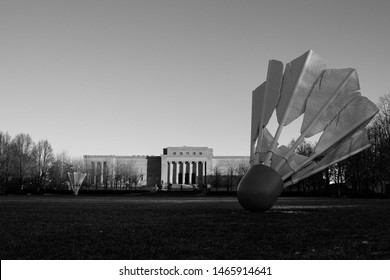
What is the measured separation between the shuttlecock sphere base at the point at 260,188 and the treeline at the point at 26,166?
45083mm

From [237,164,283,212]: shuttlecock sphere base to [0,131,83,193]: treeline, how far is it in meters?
45.1

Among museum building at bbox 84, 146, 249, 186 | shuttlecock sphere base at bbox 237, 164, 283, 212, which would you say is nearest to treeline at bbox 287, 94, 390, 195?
shuttlecock sphere base at bbox 237, 164, 283, 212

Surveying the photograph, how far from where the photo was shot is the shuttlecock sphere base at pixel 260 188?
11.8 metres

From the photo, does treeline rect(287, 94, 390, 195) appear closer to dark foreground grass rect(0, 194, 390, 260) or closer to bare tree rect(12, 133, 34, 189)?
dark foreground grass rect(0, 194, 390, 260)

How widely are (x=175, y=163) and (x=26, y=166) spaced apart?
1834 inches

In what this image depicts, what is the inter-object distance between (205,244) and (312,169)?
318 inches

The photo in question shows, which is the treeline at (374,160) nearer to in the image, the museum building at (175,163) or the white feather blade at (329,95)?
the white feather blade at (329,95)

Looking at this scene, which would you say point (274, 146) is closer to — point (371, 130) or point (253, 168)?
point (253, 168)

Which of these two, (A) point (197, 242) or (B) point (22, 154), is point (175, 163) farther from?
(A) point (197, 242)

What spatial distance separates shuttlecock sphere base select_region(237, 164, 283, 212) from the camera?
38.8 feet

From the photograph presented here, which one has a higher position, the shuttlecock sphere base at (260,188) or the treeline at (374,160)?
the treeline at (374,160)

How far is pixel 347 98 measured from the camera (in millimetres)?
13125

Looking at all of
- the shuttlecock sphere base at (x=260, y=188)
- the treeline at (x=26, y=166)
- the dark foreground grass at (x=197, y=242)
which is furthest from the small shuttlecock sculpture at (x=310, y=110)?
the treeline at (x=26, y=166)

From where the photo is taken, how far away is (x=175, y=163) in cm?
10038
